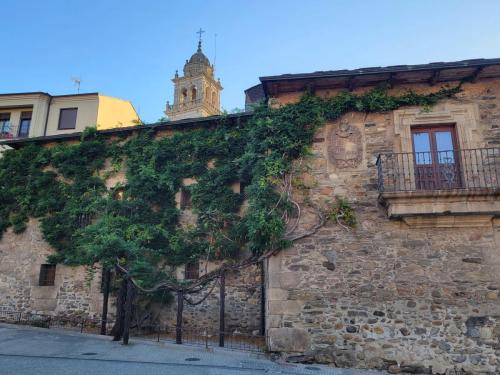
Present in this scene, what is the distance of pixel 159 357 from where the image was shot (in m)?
8.13

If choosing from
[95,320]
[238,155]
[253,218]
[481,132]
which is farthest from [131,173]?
[481,132]

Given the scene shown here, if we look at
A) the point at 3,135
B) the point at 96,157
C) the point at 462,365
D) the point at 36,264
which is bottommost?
the point at 462,365

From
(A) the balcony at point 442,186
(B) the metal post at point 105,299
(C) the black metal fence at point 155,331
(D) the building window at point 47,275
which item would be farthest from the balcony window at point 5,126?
(A) the balcony at point 442,186

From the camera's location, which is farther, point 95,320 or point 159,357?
point 95,320

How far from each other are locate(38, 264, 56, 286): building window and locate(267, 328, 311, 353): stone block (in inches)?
355

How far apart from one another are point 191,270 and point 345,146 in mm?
6250

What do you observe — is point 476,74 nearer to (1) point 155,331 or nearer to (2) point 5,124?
(1) point 155,331

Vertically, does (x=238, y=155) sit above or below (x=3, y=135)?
below

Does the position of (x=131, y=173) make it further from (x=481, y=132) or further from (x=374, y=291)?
(x=481, y=132)

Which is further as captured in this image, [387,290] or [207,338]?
[207,338]

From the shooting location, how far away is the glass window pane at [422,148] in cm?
901

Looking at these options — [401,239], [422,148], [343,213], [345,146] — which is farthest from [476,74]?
[343,213]

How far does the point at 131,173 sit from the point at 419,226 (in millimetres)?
9405

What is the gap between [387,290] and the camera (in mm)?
8305
